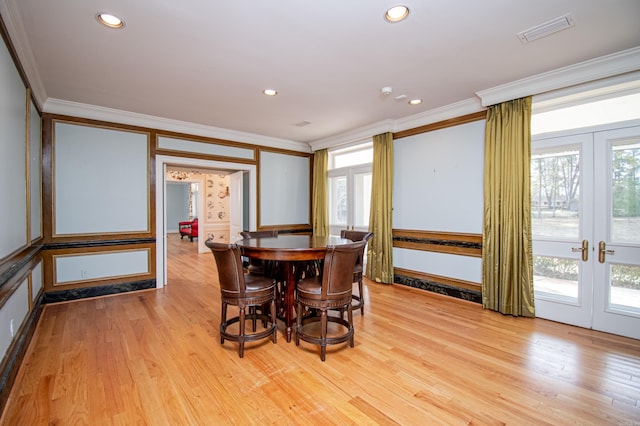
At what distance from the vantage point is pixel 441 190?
4297 millimetres

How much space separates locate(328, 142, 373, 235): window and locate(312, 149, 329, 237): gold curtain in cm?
15

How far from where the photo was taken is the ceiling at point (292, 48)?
83.0 inches

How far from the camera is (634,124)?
9.11 ft

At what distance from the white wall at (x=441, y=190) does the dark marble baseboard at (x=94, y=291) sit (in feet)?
13.2

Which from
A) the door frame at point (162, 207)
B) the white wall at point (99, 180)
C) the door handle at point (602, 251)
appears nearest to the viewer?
the door handle at point (602, 251)

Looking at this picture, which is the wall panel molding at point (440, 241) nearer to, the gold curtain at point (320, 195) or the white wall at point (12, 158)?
the gold curtain at point (320, 195)

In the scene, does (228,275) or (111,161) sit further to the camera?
(111,161)

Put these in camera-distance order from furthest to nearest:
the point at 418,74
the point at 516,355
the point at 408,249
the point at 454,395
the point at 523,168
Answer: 1. the point at 408,249
2. the point at 523,168
3. the point at 418,74
4. the point at 516,355
5. the point at 454,395

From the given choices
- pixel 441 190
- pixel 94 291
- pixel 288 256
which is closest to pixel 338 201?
pixel 441 190

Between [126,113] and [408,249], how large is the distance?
4.76 meters

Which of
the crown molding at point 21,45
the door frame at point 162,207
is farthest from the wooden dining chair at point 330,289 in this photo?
the door frame at point 162,207

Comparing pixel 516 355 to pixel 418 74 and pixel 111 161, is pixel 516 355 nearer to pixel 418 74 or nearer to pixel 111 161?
pixel 418 74

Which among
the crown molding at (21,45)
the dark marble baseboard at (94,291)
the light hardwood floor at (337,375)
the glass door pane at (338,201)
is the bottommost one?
the light hardwood floor at (337,375)

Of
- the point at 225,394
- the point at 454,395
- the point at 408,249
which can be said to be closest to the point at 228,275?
the point at 225,394
